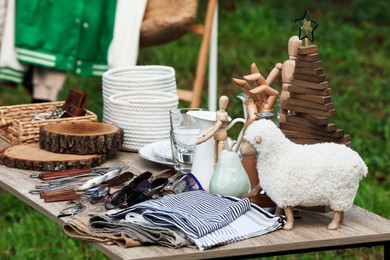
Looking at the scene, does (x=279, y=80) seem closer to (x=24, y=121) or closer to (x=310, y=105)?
(x=24, y=121)

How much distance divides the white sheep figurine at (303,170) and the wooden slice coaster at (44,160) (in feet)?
1.98

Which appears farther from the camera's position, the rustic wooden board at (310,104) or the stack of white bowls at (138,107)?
the stack of white bowls at (138,107)

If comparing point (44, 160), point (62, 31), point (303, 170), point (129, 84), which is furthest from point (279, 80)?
point (303, 170)

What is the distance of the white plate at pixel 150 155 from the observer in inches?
105

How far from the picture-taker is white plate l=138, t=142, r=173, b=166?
2678mm

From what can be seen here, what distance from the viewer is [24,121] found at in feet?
9.86

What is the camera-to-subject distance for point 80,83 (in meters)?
6.23

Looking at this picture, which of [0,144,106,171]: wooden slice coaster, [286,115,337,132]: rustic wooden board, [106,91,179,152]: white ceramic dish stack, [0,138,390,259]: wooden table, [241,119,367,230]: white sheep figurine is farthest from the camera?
[106,91,179,152]: white ceramic dish stack

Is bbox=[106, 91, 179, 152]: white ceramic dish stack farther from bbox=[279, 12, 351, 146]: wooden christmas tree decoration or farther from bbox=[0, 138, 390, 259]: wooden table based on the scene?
bbox=[279, 12, 351, 146]: wooden christmas tree decoration

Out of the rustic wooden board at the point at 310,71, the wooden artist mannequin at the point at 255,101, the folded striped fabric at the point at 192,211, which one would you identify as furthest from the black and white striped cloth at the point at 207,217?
the rustic wooden board at the point at 310,71

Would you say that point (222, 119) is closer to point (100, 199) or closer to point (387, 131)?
point (100, 199)

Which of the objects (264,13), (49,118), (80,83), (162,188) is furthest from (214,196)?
(264,13)

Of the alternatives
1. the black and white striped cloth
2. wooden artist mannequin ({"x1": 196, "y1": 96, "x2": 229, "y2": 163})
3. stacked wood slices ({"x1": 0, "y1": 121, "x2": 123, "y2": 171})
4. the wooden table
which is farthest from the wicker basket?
the black and white striped cloth

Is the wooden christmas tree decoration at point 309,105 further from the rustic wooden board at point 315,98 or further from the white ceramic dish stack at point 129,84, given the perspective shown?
the white ceramic dish stack at point 129,84
